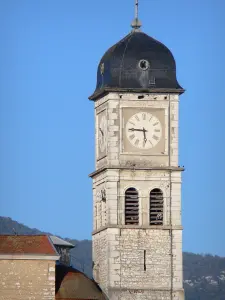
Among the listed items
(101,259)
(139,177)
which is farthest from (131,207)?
(101,259)

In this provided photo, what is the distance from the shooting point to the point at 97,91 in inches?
4149

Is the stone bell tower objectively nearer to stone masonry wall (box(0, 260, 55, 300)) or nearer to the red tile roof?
the red tile roof

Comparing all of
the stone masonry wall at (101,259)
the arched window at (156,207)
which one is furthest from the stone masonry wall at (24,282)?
the arched window at (156,207)

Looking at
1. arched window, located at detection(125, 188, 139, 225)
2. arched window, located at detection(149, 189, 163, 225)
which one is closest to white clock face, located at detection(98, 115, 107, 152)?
arched window, located at detection(125, 188, 139, 225)

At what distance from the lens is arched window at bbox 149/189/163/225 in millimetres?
104000

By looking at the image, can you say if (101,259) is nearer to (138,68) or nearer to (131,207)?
(131,207)

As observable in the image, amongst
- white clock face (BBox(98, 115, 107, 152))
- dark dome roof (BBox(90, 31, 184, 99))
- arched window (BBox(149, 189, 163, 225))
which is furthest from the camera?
white clock face (BBox(98, 115, 107, 152))

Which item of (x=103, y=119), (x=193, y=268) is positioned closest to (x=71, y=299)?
(x=103, y=119)

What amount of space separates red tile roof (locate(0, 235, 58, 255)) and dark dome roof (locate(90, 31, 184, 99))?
27.0ft

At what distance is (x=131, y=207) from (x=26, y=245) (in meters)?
5.88

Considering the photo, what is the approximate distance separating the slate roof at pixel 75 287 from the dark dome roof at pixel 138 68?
932 cm

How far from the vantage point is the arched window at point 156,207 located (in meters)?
104

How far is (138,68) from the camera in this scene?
10462 centimetres

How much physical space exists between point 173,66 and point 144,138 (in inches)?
161
